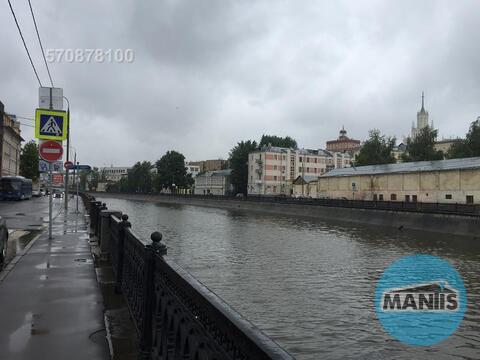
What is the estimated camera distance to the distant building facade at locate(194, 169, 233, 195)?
14150cm

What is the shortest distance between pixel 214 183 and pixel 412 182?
98316 mm

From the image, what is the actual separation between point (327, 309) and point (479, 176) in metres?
39.5

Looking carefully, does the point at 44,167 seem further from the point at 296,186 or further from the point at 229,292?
the point at 296,186

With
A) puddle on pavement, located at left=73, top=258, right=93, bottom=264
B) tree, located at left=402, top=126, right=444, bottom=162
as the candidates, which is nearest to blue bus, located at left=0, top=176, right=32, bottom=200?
puddle on pavement, located at left=73, top=258, right=93, bottom=264

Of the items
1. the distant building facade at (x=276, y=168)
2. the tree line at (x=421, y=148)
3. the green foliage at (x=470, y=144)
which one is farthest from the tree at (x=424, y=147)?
the distant building facade at (x=276, y=168)

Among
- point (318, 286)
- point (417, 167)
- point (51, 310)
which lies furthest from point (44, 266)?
point (417, 167)

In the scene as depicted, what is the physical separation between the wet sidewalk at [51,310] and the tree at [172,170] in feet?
396

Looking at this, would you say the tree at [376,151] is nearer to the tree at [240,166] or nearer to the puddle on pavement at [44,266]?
the tree at [240,166]

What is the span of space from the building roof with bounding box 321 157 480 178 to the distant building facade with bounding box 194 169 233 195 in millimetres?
71314

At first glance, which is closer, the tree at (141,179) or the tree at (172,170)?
the tree at (172,170)

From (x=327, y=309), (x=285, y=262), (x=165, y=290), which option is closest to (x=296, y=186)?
(x=285, y=262)

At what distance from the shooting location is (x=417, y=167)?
180 feet

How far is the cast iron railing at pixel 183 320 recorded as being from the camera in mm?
2475

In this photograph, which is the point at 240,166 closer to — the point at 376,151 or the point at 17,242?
the point at 376,151
